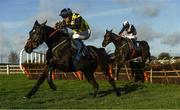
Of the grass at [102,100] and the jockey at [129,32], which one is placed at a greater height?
the jockey at [129,32]

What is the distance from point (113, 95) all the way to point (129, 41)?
7.41m

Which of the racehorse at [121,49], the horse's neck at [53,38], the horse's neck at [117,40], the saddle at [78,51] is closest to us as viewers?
the horse's neck at [53,38]

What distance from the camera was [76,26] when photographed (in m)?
17.5

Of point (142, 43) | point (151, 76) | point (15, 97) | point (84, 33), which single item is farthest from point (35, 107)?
point (142, 43)

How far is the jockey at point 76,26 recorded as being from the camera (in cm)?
1717

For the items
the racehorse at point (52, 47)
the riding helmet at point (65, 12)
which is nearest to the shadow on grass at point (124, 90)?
the racehorse at point (52, 47)

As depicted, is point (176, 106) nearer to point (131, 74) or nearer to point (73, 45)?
point (73, 45)

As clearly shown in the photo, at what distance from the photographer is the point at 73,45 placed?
16969 mm

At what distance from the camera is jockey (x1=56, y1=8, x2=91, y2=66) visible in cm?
1717

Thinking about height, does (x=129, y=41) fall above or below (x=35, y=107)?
above

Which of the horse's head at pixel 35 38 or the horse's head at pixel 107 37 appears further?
the horse's head at pixel 107 37

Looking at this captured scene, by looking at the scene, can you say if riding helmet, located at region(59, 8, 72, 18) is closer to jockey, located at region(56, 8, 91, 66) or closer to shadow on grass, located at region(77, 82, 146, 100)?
jockey, located at region(56, 8, 91, 66)

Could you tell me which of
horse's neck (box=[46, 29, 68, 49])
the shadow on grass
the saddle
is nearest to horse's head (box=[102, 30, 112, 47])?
the shadow on grass

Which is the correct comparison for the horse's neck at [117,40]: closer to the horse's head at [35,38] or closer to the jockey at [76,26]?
the jockey at [76,26]
